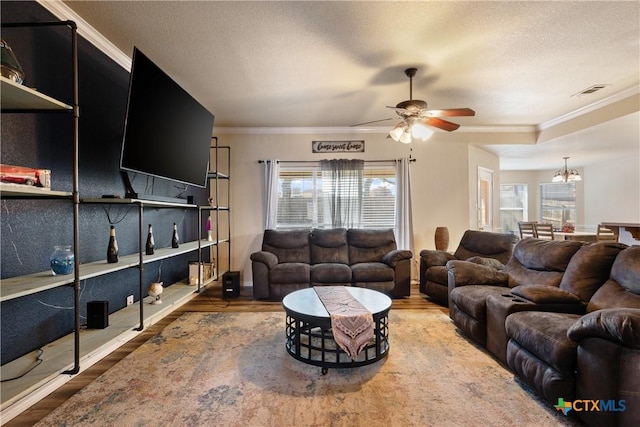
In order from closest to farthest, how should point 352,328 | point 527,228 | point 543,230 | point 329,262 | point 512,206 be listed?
1. point 352,328
2. point 329,262
3. point 543,230
4. point 527,228
5. point 512,206

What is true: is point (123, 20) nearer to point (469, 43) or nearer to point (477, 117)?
point (469, 43)

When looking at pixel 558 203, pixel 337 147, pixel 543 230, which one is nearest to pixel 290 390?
pixel 337 147

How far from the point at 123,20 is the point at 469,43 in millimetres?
2774

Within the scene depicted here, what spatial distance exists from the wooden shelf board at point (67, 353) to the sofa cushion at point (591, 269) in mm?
3452

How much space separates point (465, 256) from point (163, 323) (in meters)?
3.85

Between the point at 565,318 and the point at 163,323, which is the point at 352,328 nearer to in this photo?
the point at 565,318

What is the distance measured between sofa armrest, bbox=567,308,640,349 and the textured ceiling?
204 centimetres

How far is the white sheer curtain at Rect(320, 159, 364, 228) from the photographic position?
495 centimetres

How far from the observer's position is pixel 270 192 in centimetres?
498

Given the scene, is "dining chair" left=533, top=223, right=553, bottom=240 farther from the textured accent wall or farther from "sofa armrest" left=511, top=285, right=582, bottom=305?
the textured accent wall

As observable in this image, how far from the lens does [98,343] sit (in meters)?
2.09

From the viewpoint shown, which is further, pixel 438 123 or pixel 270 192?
pixel 270 192

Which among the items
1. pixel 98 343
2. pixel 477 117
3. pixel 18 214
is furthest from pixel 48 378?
pixel 477 117

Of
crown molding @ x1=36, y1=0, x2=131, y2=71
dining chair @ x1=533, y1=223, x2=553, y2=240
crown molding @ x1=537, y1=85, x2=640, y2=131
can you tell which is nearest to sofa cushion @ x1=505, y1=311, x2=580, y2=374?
crown molding @ x1=537, y1=85, x2=640, y2=131
